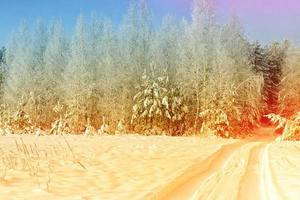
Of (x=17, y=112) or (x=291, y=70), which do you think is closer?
(x=17, y=112)

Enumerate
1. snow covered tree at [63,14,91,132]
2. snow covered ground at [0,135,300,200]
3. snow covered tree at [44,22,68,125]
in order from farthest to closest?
snow covered tree at [44,22,68,125] < snow covered tree at [63,14,91,132] < snow covered ground at [0,135,300,200]

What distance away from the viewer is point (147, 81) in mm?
43938

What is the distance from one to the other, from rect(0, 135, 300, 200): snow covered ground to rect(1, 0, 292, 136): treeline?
24.5 m

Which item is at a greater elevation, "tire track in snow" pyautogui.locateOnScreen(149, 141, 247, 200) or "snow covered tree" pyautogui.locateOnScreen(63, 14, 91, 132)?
"snow covered tree" pyautogui.locateOnScreen(63, 14, 91, 132)

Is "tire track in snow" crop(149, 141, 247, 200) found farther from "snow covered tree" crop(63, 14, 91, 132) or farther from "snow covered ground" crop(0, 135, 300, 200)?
"snow covered tree" crop(63, 14, 91, 132)

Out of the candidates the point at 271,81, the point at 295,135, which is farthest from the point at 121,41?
the point at 271,81

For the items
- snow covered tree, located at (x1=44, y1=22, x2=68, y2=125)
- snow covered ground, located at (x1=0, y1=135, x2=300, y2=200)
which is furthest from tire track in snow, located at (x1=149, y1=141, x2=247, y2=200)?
snow covered tree, located at (x1=44, y1=22, x2=68, y2=125)

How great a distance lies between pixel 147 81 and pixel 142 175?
1189 inches

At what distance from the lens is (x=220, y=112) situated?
46.2m

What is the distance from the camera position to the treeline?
147 ft

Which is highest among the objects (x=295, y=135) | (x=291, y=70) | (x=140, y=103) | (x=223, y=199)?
(x=291, y=70)

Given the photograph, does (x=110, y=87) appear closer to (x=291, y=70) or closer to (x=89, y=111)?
(x=89, y=111)

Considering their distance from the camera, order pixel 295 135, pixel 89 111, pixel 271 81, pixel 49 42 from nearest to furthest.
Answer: pixel 295 135
pixel 89 111
pixel 49 42
pixel 271 81

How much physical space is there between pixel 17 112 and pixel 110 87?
A: 11050mm
